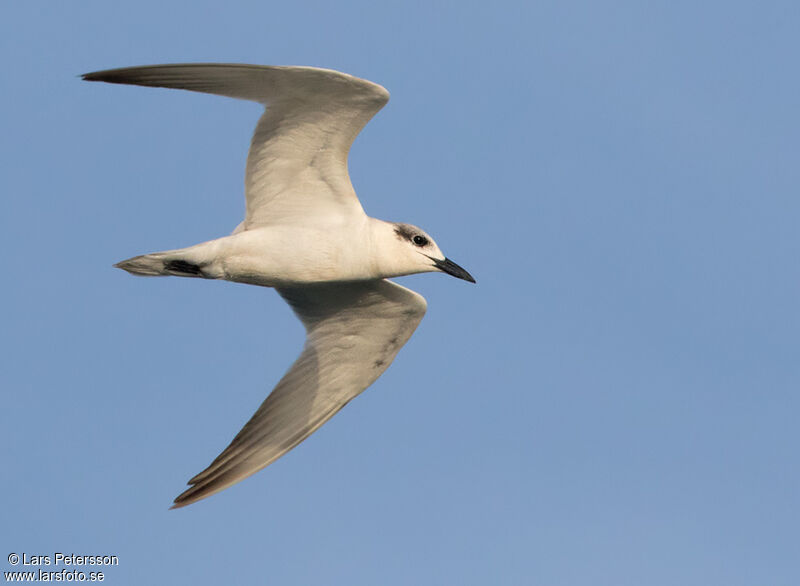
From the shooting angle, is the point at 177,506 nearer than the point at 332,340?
Yes

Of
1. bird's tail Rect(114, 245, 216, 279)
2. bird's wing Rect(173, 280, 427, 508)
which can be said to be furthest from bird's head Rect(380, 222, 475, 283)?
bird's tail Rect(114, 245, 216, 279)

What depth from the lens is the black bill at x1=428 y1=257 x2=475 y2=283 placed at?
14516 mm

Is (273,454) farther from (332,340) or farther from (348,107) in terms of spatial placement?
(348,107)

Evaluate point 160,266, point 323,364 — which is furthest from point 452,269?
point 160,266

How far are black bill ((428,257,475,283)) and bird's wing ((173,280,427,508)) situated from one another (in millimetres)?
1020

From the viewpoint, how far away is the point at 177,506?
14.9 metres

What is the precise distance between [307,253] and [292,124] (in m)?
1.44

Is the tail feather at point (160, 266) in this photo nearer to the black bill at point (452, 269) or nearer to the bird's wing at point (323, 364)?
the bird's wing at point (323, 364)

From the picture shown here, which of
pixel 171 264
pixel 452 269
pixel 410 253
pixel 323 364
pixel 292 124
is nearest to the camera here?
pixel 292 124

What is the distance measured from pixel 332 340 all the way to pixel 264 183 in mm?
2659

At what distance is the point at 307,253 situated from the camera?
46.2ft

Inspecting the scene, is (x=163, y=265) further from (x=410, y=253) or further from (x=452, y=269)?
(x=452, y=269)

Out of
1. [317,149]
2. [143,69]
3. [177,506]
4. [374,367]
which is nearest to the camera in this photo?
[143,69]

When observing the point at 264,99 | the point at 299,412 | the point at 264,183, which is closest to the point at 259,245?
the point at 264,183
